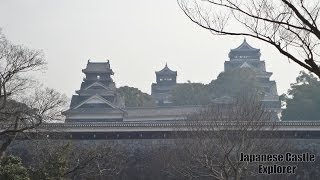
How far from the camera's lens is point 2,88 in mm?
11992

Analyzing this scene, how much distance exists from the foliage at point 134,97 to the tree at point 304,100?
15200mm

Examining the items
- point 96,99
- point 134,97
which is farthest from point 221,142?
point 134,97

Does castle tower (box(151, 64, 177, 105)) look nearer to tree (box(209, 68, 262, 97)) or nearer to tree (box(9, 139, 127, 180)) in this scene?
tree (box(209, 68, 262, 97))

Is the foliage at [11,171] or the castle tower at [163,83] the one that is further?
the castle tower at [163,83]

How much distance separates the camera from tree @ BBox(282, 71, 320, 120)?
33938 millimetres

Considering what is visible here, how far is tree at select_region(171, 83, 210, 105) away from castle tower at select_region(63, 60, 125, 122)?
17.2 feet

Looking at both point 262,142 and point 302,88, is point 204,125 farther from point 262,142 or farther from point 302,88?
point 302,88

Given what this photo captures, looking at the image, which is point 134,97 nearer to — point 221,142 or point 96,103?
point 96,103

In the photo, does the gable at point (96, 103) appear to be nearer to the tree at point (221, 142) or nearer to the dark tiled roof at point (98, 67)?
the dark tiled roof at point (98, 67)

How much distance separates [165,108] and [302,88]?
31.7 feet

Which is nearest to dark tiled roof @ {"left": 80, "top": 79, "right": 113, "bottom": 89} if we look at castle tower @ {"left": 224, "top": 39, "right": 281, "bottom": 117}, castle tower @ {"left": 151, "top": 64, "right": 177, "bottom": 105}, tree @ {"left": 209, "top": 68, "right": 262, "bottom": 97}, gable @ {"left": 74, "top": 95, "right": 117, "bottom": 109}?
gable @ {"left": 74, "top": 95, "right": 117, "bottom": 109}

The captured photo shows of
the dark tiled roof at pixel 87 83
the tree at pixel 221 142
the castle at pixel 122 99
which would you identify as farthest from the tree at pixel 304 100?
the dark tiled roof at pixel 87 83

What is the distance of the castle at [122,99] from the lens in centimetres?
3559

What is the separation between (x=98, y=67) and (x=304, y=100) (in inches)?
759
